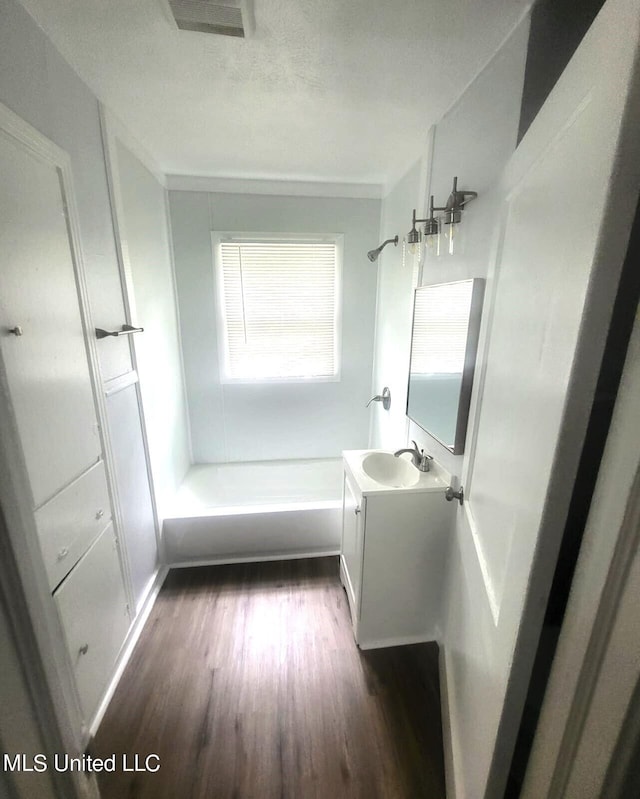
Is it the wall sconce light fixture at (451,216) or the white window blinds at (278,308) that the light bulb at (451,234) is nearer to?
the wall sconce light fixture at (451,216)

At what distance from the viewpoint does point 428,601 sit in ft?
5.00

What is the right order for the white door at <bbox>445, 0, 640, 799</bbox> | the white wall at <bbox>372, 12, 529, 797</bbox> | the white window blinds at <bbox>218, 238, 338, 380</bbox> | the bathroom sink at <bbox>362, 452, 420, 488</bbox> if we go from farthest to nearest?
the white window blinds at <bbox>218, 238, 338, 380</bbox> → the bathroom sink at <bbox>362, 452, 420, 488</bbox> → the white wall at <bbox>372, 12, 529, 797</bbox> → the white door at <bbox>445, 0, 640, 799</bbox>

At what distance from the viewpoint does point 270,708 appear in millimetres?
1300

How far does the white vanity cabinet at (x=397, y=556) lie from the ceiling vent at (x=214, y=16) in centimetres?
170

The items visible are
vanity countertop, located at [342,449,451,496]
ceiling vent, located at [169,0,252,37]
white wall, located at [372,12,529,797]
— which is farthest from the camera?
vanity countertop, located at [342,449,451,496]

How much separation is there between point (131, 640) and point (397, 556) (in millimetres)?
1376

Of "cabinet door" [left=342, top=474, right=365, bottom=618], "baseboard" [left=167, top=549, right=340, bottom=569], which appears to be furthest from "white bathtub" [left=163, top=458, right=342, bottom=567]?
"cabinet door" [left=342, top=474, right=365, bottom=618]

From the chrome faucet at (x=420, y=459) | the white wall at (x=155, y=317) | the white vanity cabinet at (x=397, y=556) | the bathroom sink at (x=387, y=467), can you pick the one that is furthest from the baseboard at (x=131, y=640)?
the chrome faucet at (x=420, y=459)

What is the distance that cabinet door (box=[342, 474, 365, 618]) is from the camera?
141cm

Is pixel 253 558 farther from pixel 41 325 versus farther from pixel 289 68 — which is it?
pixel 289 68

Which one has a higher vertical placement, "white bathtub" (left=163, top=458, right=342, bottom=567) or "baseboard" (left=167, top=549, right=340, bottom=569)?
"white bathtub" (left=163, top=458, right=342, bottom=567)

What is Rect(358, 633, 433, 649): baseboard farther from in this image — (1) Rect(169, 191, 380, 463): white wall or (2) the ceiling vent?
(2) the ceiling vent

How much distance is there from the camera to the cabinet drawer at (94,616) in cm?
110

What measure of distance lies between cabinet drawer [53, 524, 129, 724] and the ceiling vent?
187 cm
